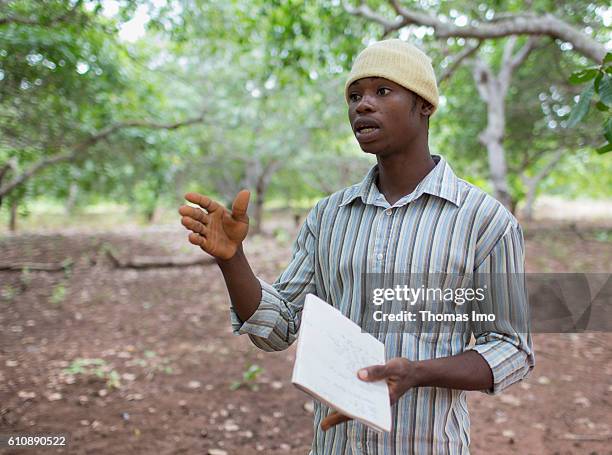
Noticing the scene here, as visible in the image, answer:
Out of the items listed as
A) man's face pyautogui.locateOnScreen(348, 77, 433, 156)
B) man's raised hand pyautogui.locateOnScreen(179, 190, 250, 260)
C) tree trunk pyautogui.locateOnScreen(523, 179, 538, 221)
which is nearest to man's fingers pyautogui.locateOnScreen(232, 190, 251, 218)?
man's raised hand pyautogui.locateOnScreen(179, 190, 250, 260)

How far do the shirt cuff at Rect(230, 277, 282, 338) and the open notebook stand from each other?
0.22 metres

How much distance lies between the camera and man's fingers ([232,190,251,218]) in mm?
1254

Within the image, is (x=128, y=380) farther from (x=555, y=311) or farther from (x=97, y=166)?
(x=97, y=166)

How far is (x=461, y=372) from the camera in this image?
127cm

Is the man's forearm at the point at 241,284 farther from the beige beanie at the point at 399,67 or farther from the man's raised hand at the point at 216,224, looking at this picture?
the beige beanie at the point at 399,67

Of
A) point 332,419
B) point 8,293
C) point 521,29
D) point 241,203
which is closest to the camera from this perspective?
point 332,419

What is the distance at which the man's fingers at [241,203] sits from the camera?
4.11 ft

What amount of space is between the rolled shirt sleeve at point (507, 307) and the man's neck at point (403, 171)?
1.01ft

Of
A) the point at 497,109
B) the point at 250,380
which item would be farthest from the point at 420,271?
the point at 497,109

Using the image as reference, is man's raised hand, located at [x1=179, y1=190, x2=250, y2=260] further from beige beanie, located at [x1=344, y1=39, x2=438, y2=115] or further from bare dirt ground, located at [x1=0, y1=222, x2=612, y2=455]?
bare dirt ground, located at [x1=0, y1=222, x2=612, y2=455]

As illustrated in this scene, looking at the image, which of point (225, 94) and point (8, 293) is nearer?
point (8, 293)

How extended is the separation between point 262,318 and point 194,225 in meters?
0.33

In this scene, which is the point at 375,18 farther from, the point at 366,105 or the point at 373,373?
the point at 373,373

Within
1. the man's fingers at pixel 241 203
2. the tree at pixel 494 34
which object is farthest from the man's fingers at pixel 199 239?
the tree at pixel 494 34
